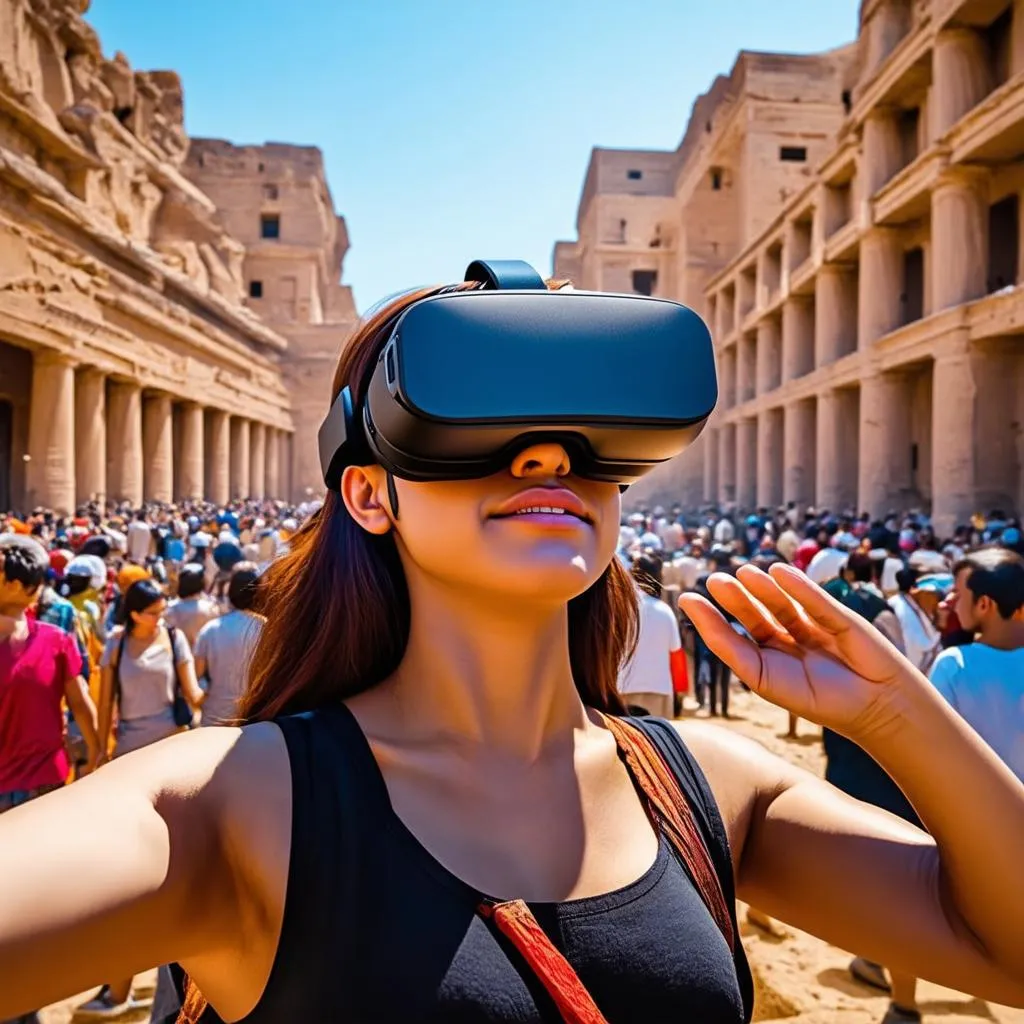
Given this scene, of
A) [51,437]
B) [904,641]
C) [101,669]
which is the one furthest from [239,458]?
[904,641]

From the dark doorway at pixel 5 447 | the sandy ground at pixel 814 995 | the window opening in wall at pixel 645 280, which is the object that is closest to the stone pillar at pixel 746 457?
the window opening in wall at pixel 645 280

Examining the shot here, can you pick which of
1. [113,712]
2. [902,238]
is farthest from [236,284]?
[113,712]

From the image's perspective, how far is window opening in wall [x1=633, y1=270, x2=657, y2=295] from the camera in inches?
1758

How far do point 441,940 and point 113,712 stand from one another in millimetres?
4308

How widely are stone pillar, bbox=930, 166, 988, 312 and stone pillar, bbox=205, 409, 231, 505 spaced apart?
2453cm

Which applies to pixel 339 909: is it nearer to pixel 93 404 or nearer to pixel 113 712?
pixel 113 712

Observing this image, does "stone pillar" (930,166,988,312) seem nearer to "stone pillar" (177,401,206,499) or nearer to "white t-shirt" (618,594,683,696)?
"white t-shirt" (618,594,683,696)

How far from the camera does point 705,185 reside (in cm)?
3884

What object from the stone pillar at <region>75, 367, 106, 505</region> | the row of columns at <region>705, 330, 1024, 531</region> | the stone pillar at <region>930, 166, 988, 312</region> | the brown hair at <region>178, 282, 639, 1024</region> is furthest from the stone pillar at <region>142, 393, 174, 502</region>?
the brown hair at <region>178, 282, 639, 1024</region>

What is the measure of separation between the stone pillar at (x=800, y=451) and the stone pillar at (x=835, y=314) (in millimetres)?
2281

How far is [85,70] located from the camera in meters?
28.6

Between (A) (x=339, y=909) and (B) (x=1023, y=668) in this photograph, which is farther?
(B) (x=1023, y=668)

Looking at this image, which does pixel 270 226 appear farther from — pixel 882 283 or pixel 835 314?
pixel 882 283

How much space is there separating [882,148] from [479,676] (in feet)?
71.4
